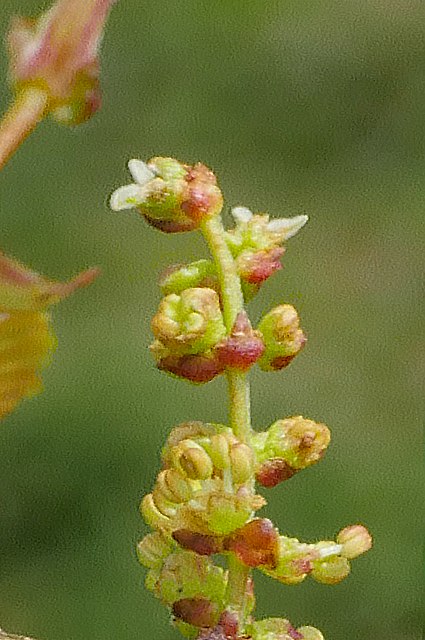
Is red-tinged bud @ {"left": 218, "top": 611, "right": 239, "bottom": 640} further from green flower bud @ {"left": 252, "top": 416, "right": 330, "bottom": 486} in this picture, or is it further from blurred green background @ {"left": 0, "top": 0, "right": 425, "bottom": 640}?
blurred green background @ {"left": 0, "top": 0, "right": 425, "bottom": 640}

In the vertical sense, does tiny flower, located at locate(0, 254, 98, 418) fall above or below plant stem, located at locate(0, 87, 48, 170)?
below

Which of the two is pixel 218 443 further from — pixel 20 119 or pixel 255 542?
pixel 20 119

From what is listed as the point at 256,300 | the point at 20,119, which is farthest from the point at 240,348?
the point at 256,300

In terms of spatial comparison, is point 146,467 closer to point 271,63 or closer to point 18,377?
point 271,63

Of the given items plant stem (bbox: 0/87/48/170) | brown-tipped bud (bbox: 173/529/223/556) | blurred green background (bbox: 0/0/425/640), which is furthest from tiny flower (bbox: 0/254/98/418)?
blurred green background (bbox: 0/0/425/640)

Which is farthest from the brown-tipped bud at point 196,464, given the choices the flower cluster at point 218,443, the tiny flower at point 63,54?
the tiny flower at point 63,54

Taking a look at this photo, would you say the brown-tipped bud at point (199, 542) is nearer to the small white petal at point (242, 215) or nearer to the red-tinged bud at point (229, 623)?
the red-tinged bud at point (229, 623)

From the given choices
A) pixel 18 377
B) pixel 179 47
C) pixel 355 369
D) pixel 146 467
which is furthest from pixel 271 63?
pixel 18 377

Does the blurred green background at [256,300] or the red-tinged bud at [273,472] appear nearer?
the red-tinged bud at [273,472]
